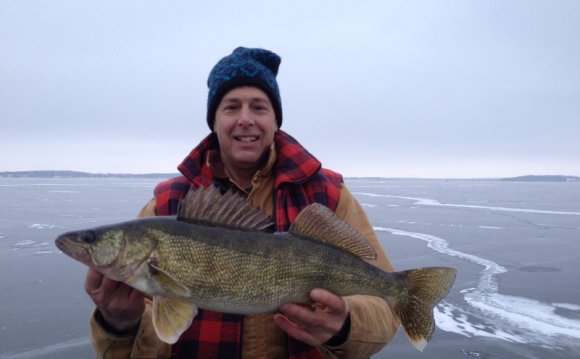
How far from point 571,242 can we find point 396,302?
12412 mm

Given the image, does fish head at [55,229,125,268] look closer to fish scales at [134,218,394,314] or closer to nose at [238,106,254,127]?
fish scales at [134,218,394,314]

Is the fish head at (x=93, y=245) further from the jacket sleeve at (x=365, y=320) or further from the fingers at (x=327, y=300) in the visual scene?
the jacket sleeve at (x=365, y=320)

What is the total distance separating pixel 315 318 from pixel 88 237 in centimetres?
150

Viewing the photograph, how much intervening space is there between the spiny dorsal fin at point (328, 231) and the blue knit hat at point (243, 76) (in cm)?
122

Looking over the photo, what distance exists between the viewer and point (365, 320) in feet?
9.84

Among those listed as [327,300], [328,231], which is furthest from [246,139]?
[327,300]

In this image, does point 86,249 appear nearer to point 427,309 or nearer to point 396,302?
point 396,302

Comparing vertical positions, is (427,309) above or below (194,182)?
below

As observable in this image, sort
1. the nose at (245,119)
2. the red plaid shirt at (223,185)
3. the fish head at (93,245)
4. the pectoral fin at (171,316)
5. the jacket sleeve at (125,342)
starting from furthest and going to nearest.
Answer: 1. the nose at (245,119)
2. the red plaid shirt at (223,185)
3. the jacket sleeve at (125,342)
4. the fish head at (93,245)
5. the pectoral fin at (171,316)

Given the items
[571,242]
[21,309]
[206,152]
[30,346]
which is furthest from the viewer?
[571,242]

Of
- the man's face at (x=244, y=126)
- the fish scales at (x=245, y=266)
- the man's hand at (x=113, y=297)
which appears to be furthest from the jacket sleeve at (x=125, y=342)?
the man's face at (x=244, y=126)

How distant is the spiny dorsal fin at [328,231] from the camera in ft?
9.52

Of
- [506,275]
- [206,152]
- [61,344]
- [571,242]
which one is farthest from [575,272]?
[61,344]

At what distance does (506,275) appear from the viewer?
917cm
